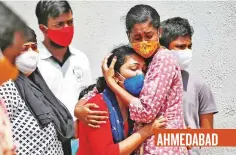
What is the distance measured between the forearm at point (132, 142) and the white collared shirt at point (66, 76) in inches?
39.7

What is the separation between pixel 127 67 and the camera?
3.13 meters

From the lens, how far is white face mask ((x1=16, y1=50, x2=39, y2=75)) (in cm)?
349

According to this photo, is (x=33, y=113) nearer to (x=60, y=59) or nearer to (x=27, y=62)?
(x=27, y=62)

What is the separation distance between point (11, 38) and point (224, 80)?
8.75ft

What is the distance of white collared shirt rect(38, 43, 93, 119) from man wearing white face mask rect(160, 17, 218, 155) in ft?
2.31

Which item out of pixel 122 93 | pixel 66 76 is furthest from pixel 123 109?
pixel 66 76

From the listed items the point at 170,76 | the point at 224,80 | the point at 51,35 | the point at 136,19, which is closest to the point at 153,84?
the point at 170,76

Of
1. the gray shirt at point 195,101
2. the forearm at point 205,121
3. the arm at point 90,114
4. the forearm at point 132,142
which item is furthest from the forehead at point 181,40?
the forearm at point 132,142

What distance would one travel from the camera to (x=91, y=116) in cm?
306

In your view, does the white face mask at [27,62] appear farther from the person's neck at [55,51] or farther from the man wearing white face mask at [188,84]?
the man wearing white face mask at [188,84]

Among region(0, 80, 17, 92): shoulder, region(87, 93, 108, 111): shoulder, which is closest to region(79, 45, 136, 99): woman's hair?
region(87, 93, 108, 111): shoulder

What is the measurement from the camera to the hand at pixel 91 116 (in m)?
3.05

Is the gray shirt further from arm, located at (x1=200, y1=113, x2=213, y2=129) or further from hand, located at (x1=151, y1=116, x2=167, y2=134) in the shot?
hand, located at (x1=151, y1=116, x2=167, y2=134)

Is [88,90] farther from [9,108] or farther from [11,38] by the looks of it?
[11,38]
